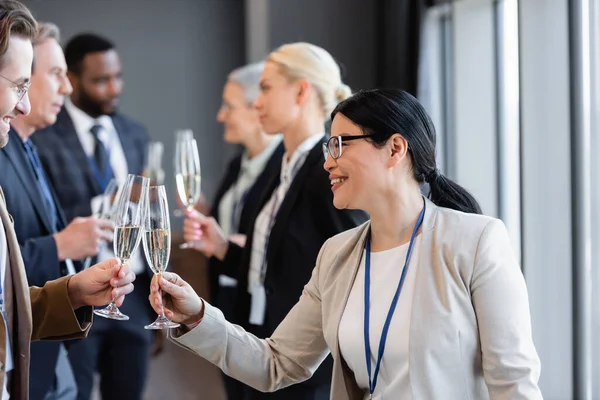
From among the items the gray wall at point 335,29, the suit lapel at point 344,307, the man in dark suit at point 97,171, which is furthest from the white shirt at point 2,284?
the gray wall at point 335,29

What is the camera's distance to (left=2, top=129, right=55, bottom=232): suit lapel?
307cm

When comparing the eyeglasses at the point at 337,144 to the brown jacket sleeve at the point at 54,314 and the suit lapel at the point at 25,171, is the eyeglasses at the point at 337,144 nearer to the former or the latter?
the brown jacket sleeve at the point at 54,314

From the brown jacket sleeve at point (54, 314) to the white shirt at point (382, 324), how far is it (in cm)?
67

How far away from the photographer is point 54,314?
2250 millimetres

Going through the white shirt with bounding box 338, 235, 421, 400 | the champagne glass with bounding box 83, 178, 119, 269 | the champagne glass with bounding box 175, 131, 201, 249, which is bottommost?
the white shirt with bounding box 338, 235, 421, 400

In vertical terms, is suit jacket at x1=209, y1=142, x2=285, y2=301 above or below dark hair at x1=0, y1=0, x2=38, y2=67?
below

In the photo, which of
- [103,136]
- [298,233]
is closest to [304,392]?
[298,233]

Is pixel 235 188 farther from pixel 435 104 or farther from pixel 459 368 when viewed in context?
pixel 459 368

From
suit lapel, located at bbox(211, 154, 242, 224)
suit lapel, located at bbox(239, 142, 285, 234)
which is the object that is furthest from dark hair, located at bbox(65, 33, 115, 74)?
suit lapel, located at bbox(239, 142, 285, 234)

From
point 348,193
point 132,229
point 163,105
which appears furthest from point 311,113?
point 163,105

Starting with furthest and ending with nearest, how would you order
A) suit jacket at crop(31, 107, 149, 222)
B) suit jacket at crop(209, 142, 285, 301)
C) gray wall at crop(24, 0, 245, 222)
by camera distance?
gray wall at crop(24, 0, 245, 222) < suit jacket at crop(31, 107, 149, 222) < suit jacket at crop(209, 142, 285, 301)

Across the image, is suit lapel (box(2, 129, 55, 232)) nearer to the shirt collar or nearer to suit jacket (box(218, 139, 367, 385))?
suit jacket (box(218, 139, 367, 385))

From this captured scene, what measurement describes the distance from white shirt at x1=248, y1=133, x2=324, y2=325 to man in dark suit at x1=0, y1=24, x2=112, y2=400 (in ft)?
1.84

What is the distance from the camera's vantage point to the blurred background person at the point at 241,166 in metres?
4.18
